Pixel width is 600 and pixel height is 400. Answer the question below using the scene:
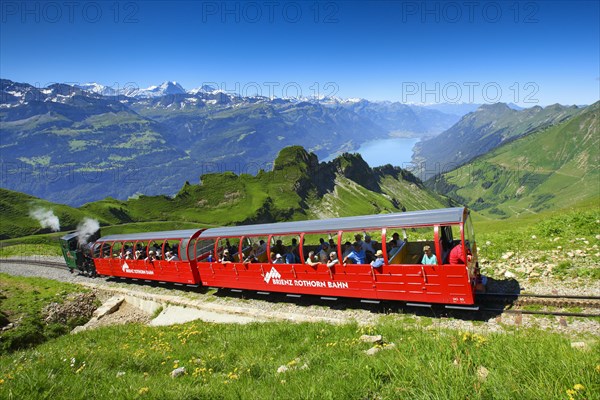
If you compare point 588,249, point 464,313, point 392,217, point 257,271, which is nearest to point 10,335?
point 257,271

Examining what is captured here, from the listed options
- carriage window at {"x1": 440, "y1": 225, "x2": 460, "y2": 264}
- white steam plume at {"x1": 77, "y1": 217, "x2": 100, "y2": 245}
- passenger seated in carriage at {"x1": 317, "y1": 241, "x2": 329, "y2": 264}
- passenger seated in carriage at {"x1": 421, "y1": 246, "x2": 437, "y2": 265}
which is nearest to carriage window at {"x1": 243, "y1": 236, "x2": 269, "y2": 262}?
passenger seated in carriage at {"x1": 317, "y1": 241, "x2": 329, "y2": 264}

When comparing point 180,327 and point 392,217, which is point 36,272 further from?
point 392,217

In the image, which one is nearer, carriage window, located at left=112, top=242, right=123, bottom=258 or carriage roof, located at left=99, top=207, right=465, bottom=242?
carriage roof, located at left=99, top=207, right=465, bottom=242

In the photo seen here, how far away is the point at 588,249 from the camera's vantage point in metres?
16.4

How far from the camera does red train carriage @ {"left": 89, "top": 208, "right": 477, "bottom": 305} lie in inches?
503

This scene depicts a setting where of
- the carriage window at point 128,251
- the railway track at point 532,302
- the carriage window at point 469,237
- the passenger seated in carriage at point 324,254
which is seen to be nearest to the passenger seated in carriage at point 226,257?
the passenger seated in carriage at point 324,254

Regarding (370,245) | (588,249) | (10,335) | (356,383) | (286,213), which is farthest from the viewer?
(286,213)

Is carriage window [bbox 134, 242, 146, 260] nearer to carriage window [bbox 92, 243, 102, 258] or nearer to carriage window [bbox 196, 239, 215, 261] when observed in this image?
carriage window [bbox 196, 239, 215, 261]

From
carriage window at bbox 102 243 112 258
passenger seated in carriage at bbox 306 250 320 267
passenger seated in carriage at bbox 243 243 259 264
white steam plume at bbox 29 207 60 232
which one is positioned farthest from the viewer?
white steam plume at bbox 29 207 60 232

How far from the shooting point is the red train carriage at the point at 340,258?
41.9 ft

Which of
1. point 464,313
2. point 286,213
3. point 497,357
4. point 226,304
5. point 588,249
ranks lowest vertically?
point 286,213

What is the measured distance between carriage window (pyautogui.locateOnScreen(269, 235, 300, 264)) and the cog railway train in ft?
0.17

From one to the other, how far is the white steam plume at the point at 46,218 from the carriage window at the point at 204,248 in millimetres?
152206

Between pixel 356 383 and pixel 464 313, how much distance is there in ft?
29.5
